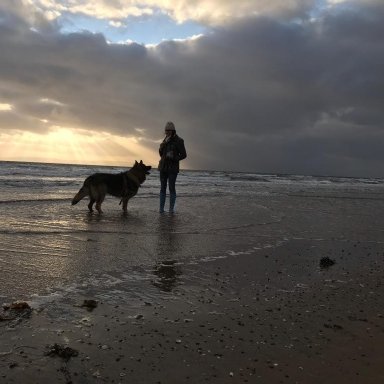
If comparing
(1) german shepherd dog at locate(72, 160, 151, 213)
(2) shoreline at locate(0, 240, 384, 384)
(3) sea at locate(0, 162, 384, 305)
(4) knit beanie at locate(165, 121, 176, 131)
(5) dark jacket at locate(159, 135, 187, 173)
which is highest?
(4) knit beanie at locate(165, 121, 176, 131)

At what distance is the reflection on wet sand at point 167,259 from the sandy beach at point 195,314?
0.01 meters

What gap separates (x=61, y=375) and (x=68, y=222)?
5.74 meters

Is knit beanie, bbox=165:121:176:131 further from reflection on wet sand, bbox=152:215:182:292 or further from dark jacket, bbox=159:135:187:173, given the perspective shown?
reflection on wet sand, bbox=152:215:182:292

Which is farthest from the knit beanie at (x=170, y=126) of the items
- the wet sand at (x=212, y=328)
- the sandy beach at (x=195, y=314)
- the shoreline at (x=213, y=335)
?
the shoreline at (x=213, y=335)

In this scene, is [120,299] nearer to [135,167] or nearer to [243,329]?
[243,329]

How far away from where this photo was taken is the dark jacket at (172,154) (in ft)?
32.3

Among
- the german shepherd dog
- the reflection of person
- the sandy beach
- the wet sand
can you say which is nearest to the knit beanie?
the reflection of person

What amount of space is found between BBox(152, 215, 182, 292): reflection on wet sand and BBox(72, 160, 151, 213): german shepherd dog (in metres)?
2.01

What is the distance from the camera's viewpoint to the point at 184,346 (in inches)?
105

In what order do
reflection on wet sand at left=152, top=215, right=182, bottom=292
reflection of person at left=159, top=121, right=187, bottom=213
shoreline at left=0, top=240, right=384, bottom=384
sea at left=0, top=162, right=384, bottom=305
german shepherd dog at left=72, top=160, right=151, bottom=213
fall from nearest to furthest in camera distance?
shoreline at left=0, top=240, right=384, bottom=384, sea at left=0, top=162, right=384, bottom=305, reflection on wet sand at left=152, top=215, right=182, bottom=292, german shepherd dog at left=72, top=160, right=151, bottom=213, reflection of person at left=159, top=121, right=187, bottom=213

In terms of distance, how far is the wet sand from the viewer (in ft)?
7.77

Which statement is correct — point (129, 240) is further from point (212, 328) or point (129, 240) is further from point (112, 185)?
point (112, 185)

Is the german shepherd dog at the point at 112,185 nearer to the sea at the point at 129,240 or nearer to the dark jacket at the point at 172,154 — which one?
the sea at the point at 129,240

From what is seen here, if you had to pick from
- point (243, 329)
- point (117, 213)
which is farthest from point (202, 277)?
point (117, 213)
